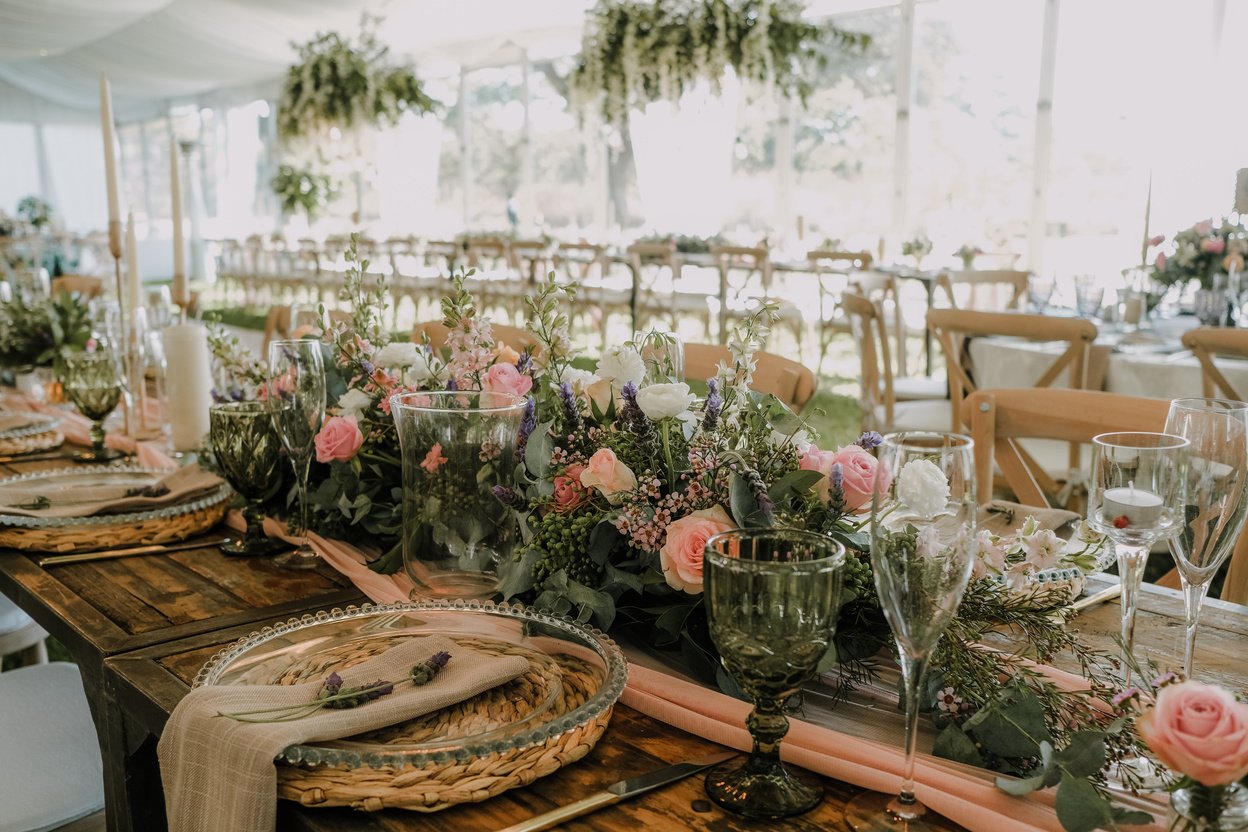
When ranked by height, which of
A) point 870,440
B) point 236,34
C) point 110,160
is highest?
point 236,34

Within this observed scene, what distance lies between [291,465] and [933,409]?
284 cm

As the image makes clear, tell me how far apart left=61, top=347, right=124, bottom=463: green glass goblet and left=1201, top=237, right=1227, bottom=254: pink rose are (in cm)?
337

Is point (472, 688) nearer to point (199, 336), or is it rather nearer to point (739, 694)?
point (739, 694)

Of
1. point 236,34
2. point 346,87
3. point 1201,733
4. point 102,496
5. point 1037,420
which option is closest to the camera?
point 1201,733

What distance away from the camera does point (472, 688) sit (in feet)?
2.82

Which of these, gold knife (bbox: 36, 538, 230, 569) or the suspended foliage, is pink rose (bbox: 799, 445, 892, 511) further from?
the suspended foliage

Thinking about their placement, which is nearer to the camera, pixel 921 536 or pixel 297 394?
pixel 921 536

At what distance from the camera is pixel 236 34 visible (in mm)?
12016

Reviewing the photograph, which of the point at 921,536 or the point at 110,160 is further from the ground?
the point at 110,160

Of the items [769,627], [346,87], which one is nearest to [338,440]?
[769,627]

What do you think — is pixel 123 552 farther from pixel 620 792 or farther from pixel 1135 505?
pixel 1135 505

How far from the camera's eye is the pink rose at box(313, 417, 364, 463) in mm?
1347

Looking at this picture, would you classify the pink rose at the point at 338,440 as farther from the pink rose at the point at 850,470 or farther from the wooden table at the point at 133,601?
the pink rose at the point at 850,470

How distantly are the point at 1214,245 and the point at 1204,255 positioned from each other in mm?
103
